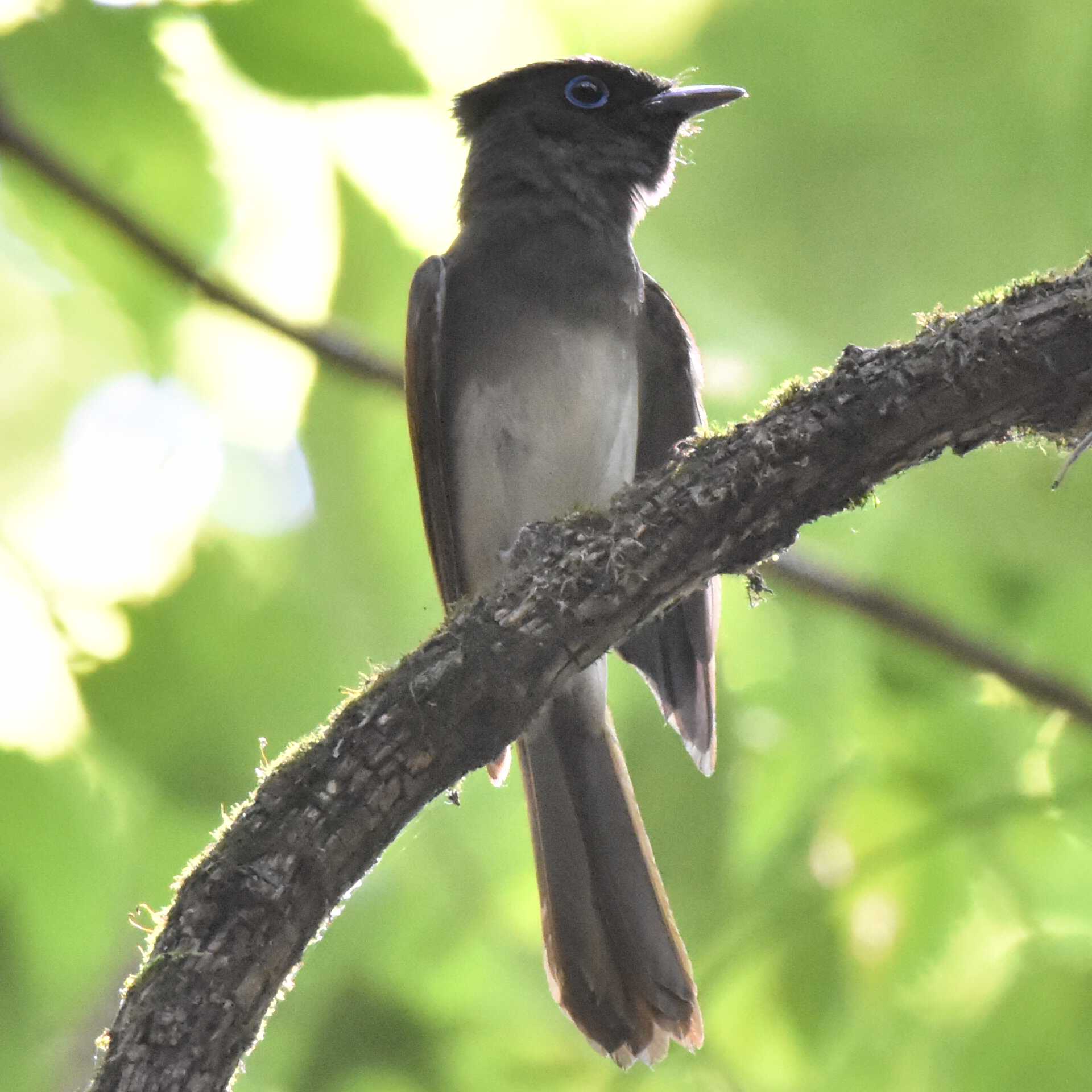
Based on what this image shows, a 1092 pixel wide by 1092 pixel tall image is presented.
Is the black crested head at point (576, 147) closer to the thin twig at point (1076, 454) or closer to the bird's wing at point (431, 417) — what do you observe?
the bird's wing at point (431, 417)

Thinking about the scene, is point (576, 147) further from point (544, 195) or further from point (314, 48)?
point (314, 48)

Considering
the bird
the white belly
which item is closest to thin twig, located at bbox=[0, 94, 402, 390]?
the bird

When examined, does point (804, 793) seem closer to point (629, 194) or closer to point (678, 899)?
point (678, 899)

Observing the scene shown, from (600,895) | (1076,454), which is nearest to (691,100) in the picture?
(1076,454)

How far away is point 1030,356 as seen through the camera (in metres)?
2.21

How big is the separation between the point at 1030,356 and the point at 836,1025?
61.1 inches

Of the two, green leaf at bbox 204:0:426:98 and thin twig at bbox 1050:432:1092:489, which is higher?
green leaf at bbox 204:0:426:98

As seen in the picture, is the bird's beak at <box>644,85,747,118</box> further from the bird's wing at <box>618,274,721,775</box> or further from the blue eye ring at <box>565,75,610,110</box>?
the bird's wing at <box>618,274,721,775</box>

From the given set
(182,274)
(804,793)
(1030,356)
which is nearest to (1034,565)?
(1030,356)

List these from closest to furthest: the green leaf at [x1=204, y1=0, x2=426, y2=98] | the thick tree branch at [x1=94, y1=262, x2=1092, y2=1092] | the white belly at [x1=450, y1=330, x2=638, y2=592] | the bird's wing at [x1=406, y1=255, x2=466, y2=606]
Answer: the thick tree branch at [x1=94, y1=262, x2=1092, y2=1092], the green leaf at [x1=204, y1=0, x2=426, y2=98], the bird's wing at [x1=406, y1=255, x2=466, y2=606], the white belly at [x1=450, y1=330, x2=638, y2=592]

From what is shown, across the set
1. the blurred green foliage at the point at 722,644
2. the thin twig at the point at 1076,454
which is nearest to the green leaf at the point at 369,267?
the blurred green foliage at the point at 722,644

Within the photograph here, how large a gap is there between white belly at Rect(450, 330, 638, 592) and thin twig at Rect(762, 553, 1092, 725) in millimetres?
830

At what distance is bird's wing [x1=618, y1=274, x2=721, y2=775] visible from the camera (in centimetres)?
334

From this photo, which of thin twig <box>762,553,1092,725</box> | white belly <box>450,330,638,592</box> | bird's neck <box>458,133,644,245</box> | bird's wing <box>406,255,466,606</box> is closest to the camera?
thin twig <box>762,553,1092,725</box>
